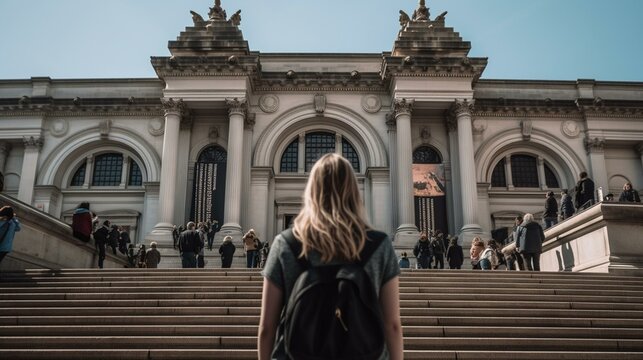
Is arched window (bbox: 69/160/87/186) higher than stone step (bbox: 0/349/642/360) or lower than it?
higher

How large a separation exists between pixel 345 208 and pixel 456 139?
1057 inches

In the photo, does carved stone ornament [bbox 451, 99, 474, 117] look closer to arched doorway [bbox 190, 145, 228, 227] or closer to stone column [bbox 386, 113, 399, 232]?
stone column [bbox 386, 113, 399, 232]

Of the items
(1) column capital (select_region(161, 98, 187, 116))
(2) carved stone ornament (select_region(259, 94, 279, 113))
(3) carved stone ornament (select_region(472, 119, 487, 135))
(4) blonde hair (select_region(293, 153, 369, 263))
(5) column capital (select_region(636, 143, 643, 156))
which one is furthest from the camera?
(5) column capital (select_region(636, 143, 643, 156))

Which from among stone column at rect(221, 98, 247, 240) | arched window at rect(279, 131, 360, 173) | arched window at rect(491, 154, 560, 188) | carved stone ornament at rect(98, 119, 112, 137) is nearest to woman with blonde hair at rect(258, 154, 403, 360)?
stone column at rect(221, 98, 247, 240)

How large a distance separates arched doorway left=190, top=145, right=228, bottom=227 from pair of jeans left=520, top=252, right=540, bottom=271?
15.4 m

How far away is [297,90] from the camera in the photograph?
1144 inches

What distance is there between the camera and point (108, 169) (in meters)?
30.0

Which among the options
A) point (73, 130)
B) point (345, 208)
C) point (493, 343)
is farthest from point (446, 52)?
point (345, 208)

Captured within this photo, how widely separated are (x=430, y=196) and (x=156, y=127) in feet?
49.4

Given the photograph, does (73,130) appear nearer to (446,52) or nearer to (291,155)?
(291,155)

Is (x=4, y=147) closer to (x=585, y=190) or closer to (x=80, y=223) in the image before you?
(x=80, y=223)

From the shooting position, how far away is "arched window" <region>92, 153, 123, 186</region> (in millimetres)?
29719

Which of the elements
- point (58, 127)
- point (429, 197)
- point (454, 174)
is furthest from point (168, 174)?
point (454, 174)

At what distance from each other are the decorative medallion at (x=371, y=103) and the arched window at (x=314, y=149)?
208cm
